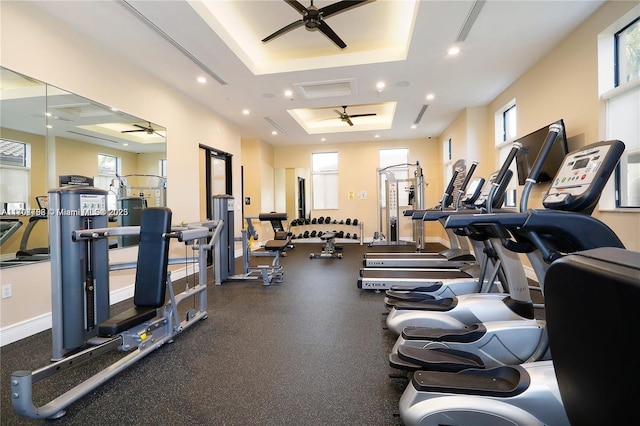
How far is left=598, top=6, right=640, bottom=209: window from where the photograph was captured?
2832 mm

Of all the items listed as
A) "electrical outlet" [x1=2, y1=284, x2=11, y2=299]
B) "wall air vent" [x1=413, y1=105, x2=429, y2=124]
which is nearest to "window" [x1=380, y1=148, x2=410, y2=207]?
"wall air vent" [x1=413, y1=105, x2=429, y2=124]

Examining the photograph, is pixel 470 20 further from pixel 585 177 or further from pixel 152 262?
pixel 152 262

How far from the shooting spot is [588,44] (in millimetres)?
3209

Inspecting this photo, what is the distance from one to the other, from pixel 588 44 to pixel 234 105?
200 inches

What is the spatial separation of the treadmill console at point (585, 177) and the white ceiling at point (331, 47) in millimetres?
2177

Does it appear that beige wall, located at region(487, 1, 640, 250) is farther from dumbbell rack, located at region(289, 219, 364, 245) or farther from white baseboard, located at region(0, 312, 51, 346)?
white baseboard, located at region(0, 312, 51, 346)

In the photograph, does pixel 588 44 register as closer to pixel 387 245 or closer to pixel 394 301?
pixel 394 301

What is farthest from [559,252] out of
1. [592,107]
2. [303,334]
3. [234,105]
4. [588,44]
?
[234,105]

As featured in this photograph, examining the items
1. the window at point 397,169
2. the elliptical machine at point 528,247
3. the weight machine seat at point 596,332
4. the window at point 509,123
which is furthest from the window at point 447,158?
the weight machine seat at point 596,332

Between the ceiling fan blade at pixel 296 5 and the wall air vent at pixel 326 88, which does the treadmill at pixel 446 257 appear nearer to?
the wall air vent at pixel 326 88

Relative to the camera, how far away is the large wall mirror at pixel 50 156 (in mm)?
2654

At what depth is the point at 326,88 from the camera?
16.8 ft

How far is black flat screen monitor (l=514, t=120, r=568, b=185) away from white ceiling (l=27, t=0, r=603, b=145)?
3.43 feet

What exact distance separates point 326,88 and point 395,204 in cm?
405
